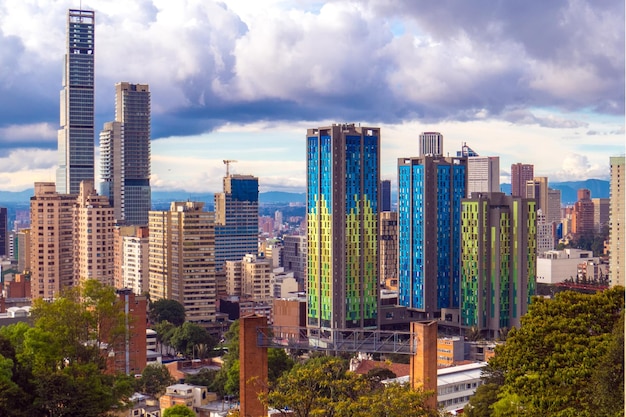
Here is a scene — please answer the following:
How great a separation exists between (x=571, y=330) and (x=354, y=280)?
17.1 m

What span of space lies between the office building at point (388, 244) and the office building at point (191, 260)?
9.81 meters

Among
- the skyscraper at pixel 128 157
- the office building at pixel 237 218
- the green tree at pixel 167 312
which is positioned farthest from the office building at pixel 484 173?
the green tree at pixel 167 312

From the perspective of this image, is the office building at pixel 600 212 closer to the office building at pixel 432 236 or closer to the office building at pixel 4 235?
the office building at pixel 432 236

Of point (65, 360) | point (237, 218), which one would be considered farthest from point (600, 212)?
point (65, 360)

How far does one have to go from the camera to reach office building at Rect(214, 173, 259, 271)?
44.2 metres

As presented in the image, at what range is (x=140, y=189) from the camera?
189ft

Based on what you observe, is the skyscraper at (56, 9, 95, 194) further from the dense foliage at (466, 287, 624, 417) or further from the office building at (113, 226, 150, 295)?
the dense foliage at (466, 287, 624, 417)

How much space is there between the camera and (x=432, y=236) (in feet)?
87.2

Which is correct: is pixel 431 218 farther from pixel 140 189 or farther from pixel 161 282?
pixel 140 189

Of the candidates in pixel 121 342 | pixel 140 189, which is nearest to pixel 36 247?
pixel 121 342

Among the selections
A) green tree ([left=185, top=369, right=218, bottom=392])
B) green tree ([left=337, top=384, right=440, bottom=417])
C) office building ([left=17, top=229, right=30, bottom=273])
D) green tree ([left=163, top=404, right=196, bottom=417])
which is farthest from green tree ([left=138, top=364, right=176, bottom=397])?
office building ([left=17, top=229, right=30, bottom=273])

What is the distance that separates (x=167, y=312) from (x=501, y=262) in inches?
360

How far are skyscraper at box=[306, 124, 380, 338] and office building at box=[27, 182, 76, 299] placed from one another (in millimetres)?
10178

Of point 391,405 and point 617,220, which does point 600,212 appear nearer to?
point 617,220
